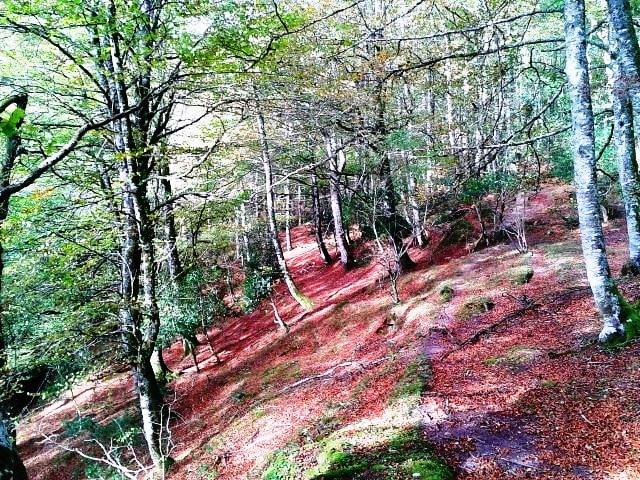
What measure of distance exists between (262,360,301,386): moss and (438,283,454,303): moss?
4079 millimetres

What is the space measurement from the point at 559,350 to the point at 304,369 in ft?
19.9

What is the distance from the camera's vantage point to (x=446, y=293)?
11180 mm

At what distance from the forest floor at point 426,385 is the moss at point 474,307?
5 centimetres

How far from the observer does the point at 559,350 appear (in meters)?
6.24

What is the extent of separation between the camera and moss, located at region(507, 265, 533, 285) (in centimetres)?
1034

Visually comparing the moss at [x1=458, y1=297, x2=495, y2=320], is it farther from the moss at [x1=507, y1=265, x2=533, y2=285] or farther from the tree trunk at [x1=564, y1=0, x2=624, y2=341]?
the tree trunk at [x1=564, y1=0, x2=624, y2=341]

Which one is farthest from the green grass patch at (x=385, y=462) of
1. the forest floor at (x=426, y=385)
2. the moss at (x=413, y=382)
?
the moss at (x=413, y=382)

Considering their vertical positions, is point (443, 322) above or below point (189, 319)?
below

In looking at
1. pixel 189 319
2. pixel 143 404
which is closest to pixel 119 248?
pixel 143 404

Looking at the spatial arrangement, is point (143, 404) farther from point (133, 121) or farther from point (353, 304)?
point (353, 304)

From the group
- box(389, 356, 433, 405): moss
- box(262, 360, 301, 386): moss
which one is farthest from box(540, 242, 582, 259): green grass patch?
box(262, 360, 301, 386): moss

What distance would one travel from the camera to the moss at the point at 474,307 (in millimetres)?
9430

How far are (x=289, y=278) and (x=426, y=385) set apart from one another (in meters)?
8.96

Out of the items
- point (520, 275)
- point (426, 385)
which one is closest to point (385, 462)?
point (426, 385)
